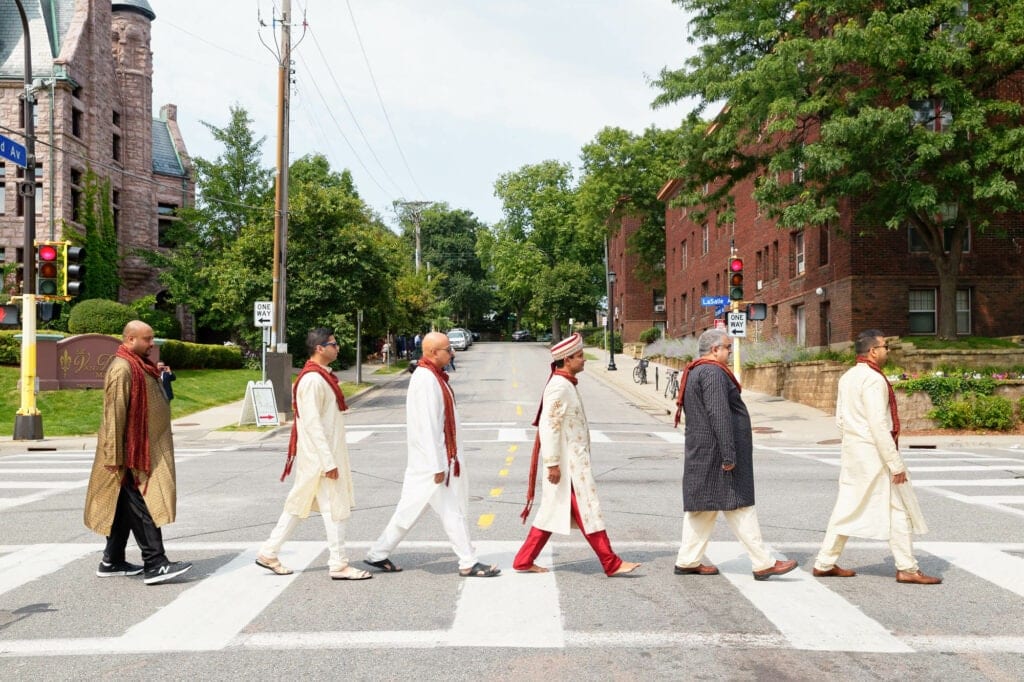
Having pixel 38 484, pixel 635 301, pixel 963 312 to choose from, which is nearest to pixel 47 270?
pixel 38 484

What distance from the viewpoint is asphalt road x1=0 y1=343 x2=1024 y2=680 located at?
16.9 ft

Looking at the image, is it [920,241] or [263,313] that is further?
[920,241]

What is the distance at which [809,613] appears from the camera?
620 centimetres

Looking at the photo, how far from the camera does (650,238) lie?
6956 centimetres

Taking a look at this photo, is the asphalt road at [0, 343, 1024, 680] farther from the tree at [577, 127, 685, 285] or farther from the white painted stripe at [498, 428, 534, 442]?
the tree at [577, 127, 685, 285]

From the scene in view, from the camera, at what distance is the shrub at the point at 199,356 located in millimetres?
36281

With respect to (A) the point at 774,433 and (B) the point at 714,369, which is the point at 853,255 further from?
(B) the point at 714,369

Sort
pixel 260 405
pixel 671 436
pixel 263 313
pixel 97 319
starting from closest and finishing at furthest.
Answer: pixel 671 436 < pixel 260 405 < pixel 263 313 < pixel 97 319

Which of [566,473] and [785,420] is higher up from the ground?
[566,473]

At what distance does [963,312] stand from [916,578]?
87.3 ft

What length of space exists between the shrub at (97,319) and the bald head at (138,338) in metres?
27.9

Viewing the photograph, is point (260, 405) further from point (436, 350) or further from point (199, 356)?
point (436, 350)

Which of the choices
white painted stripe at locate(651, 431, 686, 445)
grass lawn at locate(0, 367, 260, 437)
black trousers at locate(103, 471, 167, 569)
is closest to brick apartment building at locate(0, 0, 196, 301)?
grass lawn at locate(0, 367, 260, 437)

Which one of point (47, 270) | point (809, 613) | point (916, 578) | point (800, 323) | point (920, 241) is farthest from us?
point (800, 323)
